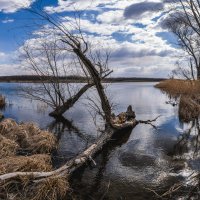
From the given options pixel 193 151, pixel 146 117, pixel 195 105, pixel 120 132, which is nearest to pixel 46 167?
pixel 193 151

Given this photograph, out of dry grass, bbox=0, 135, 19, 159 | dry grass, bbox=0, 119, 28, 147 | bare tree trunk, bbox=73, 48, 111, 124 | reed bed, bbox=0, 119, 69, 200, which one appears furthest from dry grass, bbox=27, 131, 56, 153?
bare tree trunk, bbox=73, 48, 111, 124

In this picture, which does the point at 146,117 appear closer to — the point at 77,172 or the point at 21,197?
the point at 77,172

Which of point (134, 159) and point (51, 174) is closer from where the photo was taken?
point (51, 174)

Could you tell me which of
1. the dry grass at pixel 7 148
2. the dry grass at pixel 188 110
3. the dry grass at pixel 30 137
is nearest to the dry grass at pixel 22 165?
the dry grass at pixel 7 148

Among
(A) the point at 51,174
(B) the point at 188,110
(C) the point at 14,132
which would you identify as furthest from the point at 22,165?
(B) the point at 188,110

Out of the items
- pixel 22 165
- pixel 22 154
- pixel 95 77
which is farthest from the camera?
pixel 95 77

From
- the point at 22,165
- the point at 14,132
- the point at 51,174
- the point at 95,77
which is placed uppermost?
the point at 95,77

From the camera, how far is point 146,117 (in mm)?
18719

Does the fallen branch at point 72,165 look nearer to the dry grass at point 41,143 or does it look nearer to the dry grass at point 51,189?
the dry grass at point 51,189

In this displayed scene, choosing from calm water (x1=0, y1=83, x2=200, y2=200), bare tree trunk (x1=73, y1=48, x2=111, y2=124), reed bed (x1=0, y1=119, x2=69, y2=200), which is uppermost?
bare tree trunk (x1=73, y1=48, x2=111, y2=124)

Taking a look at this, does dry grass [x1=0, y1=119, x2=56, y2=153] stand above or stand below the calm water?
above

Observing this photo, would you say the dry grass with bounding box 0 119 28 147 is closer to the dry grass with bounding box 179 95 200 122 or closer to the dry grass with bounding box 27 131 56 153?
the dry grass with bounding box 27 131 56 153

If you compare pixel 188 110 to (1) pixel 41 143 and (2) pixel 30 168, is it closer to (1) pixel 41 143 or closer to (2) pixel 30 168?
(1) pixel 41 143

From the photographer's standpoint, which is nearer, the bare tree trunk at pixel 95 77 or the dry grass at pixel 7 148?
the dry grass at pixel 7 148
